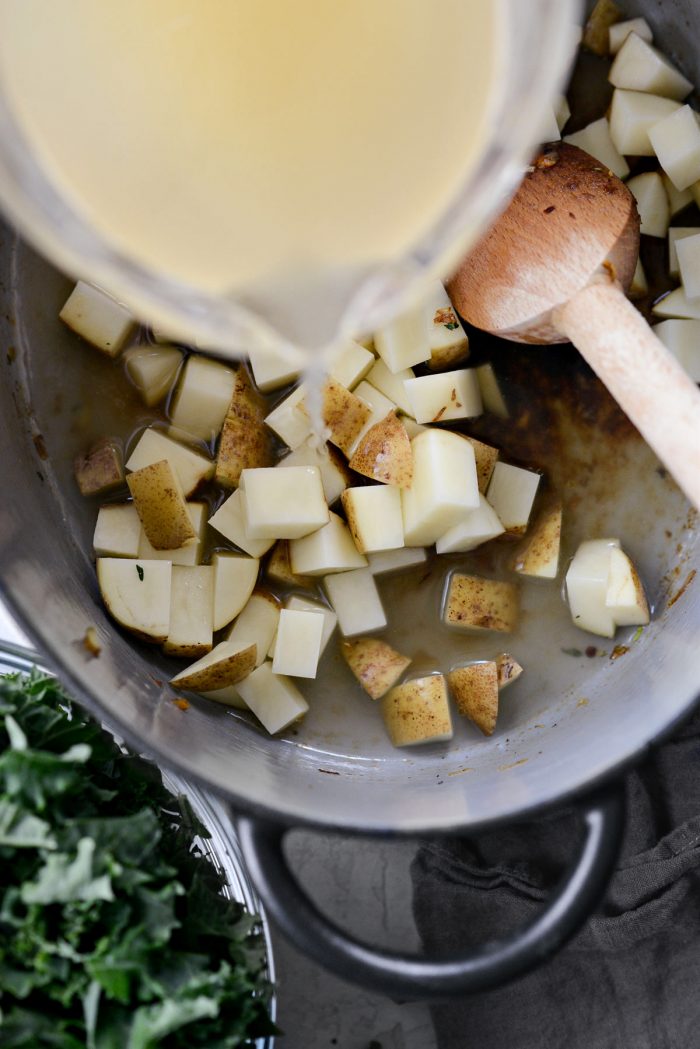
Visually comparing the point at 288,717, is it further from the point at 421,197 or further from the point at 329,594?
the point at 421,197

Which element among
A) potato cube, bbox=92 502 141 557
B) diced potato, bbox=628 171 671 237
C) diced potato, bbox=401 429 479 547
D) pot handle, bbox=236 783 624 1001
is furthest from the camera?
diced potato, bbox=628 171 671 237

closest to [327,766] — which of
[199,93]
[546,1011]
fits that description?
[546,1011]

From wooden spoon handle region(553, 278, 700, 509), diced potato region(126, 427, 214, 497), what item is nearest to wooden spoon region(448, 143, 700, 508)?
wooden spoon handle region(553, 278, 700, 509)

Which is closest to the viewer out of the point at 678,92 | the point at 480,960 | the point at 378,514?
the point at 480,960

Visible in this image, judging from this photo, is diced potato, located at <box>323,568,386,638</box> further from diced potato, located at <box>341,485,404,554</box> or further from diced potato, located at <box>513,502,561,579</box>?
diced potato, located at <box>513,502,561,579</box>

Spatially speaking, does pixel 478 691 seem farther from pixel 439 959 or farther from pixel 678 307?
pixel 678 307

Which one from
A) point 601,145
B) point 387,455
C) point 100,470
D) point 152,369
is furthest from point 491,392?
point 100,470

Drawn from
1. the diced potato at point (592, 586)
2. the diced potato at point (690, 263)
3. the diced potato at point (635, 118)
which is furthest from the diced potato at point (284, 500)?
the diced potato at point (635, 118)
